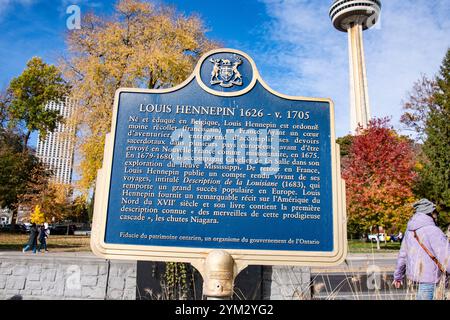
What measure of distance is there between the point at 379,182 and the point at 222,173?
22.2 metres

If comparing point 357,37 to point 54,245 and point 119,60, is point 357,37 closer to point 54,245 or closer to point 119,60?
point 119,60

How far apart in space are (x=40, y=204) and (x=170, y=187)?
38.0 metres

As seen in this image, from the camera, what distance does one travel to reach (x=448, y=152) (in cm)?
2322

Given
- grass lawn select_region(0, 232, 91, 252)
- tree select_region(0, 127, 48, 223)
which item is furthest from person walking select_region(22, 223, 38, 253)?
tree select_region(0, 127, 48, 223)

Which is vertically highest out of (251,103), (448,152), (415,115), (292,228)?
(415,115)

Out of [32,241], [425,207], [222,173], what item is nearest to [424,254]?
[425,207]

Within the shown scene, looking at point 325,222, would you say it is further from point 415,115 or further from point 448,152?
point 415,115

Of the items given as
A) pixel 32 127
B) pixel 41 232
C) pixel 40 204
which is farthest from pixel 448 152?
pixel 32 127

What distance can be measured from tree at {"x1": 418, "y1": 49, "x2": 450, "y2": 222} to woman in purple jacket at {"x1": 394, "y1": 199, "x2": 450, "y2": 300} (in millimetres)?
21423

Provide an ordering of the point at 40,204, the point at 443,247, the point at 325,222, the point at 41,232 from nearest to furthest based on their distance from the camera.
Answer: the point at 443,247 < the point at 325,222 < the point at 41,232 < the point at 40,204

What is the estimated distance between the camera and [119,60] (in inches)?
808

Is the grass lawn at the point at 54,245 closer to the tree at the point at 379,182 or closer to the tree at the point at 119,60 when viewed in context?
the tree at the point at 119,60

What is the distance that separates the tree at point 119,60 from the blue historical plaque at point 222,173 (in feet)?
48.4

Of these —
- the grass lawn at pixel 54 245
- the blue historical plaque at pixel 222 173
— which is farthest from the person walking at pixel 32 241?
the blue historical plaque at pixel 222 173
